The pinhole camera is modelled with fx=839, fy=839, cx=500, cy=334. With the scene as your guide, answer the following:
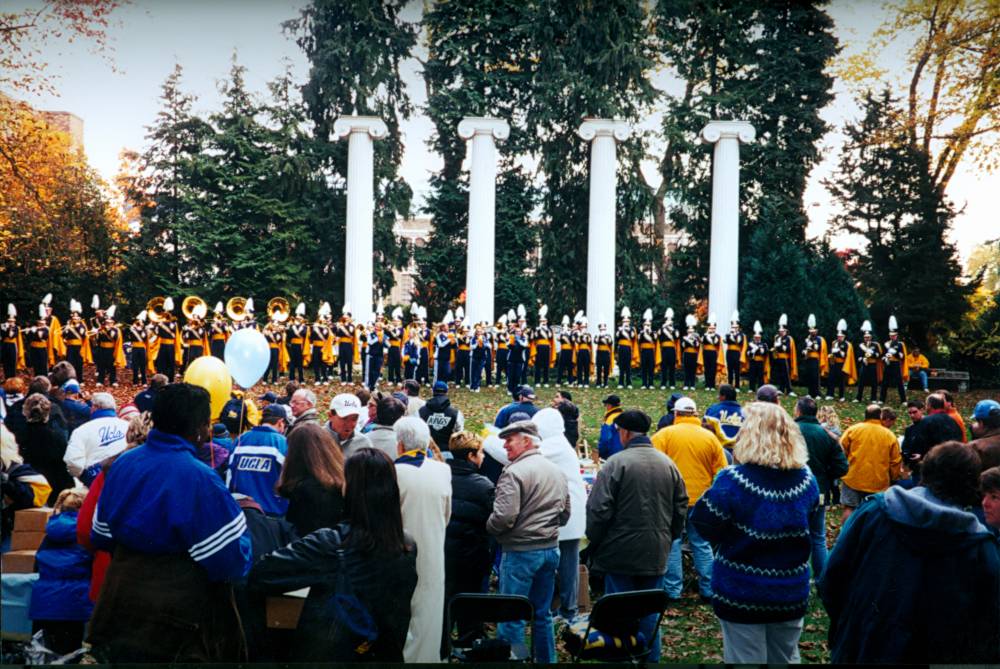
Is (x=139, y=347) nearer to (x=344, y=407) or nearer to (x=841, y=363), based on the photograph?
(x=344, y=407)

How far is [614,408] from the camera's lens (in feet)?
30.5

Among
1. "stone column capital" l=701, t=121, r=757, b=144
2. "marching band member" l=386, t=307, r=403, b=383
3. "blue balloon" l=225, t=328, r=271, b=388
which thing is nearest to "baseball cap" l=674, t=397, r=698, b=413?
"blue balloon" l=225, t=328, r=271, b=388

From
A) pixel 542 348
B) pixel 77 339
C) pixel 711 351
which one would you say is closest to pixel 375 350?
pixel 542 348

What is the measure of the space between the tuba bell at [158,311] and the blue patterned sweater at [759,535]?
58.3 feet

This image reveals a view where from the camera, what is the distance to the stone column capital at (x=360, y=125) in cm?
2308

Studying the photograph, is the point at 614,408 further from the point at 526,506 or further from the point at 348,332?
the point at 348,332

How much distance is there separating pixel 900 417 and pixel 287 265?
1635cm

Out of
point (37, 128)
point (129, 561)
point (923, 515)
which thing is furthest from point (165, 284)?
point (923, 515)

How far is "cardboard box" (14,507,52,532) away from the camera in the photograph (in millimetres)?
5230

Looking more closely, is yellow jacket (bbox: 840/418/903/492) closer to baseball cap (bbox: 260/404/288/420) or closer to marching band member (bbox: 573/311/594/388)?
baseball cap (bbox: 260/404/288/420)

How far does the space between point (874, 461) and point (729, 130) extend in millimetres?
17008

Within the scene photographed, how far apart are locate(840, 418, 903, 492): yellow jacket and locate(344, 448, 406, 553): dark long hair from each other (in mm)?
6458

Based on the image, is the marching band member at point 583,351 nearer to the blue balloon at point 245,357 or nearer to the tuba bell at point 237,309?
the tuba bell at point 237,309

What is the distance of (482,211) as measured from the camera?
23609 millimetres
